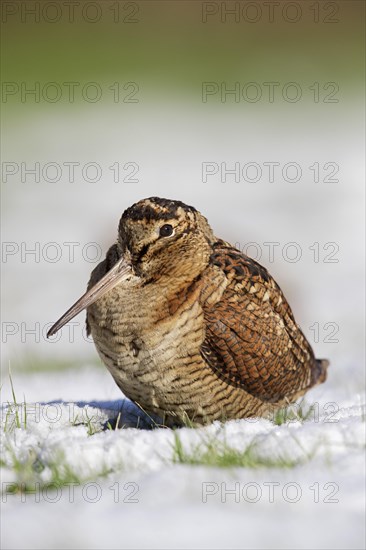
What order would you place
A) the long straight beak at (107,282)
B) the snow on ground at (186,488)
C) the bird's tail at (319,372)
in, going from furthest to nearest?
1. the bird's tail at (319,372)
2. the long straight beak at (107,282)
3. the snow on ground at (186,488)

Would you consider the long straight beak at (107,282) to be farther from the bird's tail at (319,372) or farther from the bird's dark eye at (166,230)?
the bird's tail at (319,372)

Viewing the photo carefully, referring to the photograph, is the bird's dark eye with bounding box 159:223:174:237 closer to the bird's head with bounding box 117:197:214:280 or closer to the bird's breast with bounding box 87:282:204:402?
the bird's head with bounding box 117:197:214:280

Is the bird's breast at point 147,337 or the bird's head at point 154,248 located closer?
the bird's breast at point 147,337

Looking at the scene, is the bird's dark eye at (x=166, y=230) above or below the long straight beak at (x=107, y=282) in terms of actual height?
above

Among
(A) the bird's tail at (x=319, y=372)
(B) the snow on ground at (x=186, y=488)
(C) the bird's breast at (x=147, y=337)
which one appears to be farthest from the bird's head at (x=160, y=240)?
(A) the bird's tail at (x=319, y=372)

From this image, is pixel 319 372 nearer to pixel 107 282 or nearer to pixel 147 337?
pixel 147 337

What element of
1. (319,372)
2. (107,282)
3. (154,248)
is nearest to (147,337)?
(107,282)
